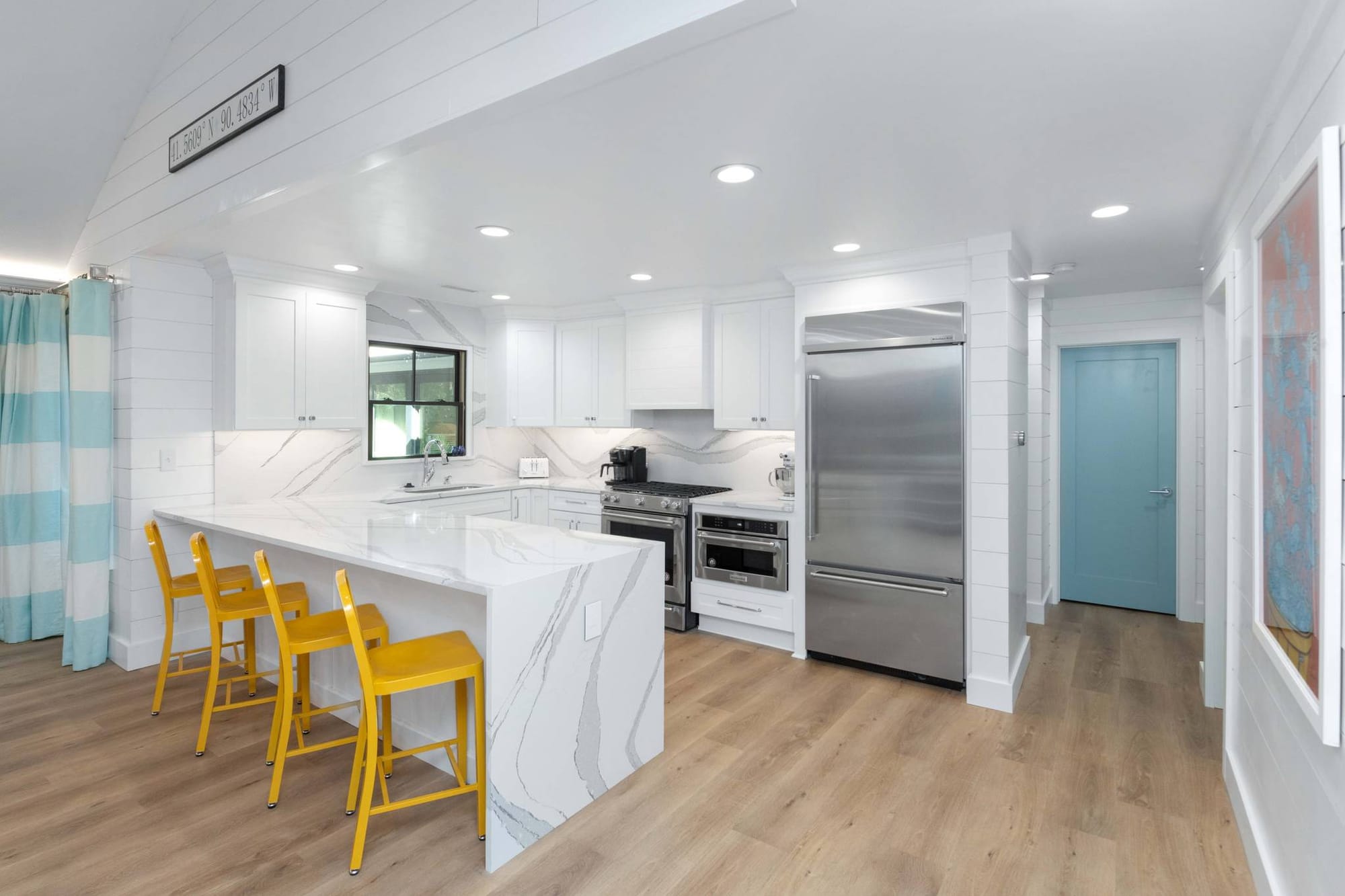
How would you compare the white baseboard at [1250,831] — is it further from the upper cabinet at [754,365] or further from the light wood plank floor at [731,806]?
the upper cabinet at [754,365]

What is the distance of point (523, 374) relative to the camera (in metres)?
5.70

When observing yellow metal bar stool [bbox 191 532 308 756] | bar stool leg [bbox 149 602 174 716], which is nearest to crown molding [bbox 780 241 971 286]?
yellow metal bar stool [bbox 191 532 308 756]

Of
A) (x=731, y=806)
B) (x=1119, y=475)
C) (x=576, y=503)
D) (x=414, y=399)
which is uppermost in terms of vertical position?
(x=414, y=399)

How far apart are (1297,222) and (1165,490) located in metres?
4.10

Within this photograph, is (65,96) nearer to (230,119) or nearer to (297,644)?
(230,119)

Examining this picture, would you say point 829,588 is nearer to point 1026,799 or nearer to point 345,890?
point 1026,799

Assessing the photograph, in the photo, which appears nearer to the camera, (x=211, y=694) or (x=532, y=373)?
(x=211, y=694)

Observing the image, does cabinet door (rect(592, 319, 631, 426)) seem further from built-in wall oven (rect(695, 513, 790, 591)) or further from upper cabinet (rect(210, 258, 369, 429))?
upper cabinet (rect(210, 258, 369, 429))

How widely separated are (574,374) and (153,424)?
2.80 m

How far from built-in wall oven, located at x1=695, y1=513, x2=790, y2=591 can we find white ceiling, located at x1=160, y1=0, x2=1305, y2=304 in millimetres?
1609

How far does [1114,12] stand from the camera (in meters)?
1.59

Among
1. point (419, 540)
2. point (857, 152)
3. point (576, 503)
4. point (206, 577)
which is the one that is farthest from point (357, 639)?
point (576, 503)

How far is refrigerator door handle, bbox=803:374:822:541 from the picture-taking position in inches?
158

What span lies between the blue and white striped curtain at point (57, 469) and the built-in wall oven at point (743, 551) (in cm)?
349
